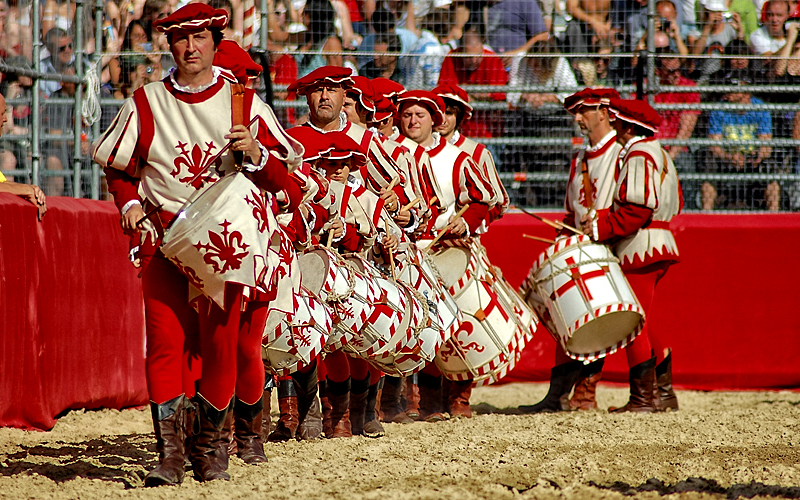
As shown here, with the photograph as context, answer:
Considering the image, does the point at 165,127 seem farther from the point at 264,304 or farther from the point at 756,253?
the point at 756,253

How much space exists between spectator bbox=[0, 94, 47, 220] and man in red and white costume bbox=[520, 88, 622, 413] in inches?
134

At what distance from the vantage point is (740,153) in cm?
867

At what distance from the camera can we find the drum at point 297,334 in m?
4.86

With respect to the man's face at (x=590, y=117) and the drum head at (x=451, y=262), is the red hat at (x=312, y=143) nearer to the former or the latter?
the drum head at (x=451, y=262)

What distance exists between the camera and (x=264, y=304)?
4.48 metres

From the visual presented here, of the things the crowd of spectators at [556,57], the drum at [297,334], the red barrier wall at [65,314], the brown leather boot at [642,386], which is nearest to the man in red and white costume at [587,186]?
the brown leather boot at [642,386]

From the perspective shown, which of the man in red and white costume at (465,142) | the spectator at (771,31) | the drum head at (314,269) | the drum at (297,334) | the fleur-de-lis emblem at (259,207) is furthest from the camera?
the spectator at (771,31)

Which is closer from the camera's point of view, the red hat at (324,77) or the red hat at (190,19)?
the red hat at (190,19)

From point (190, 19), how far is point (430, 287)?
231 cm

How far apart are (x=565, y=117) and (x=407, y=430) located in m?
3.54

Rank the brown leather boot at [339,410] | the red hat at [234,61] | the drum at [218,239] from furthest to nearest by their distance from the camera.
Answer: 1. the brown leather boot at [339,410]
2. the red hat at [234,61]
3. the drum at [218,239]

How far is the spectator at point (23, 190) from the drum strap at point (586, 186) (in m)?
3.46

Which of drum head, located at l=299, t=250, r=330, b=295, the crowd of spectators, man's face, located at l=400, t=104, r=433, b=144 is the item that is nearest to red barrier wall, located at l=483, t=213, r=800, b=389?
the crowd of spectators

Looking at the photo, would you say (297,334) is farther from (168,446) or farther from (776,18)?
(776,18)
